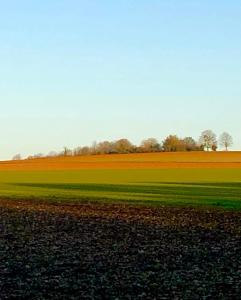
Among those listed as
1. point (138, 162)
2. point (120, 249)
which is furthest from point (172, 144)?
point (120, 249)

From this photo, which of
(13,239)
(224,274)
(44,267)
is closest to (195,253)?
(224,274)

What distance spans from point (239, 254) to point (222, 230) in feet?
23.6

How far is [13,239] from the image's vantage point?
24344 mm

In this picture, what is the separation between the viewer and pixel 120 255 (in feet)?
66.1

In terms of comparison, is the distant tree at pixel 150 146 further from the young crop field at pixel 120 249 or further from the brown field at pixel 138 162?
the young crop field at pixel 120 249

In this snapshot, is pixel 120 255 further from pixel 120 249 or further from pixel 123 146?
pixel 123 146

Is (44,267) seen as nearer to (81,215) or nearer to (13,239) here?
(13,239)

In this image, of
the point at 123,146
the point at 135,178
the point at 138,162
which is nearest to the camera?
the point at 135,178

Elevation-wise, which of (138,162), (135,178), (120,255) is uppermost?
(138,162)

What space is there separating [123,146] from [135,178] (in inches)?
3758

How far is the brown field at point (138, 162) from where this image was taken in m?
130

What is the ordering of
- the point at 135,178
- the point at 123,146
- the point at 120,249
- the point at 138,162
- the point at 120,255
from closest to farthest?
the point at 120,255, the point at 120,249, the point at 135,178, the point at 138,162, the point at 123,146

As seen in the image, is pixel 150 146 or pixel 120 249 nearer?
pixel 120 249

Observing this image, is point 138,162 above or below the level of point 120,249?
above
